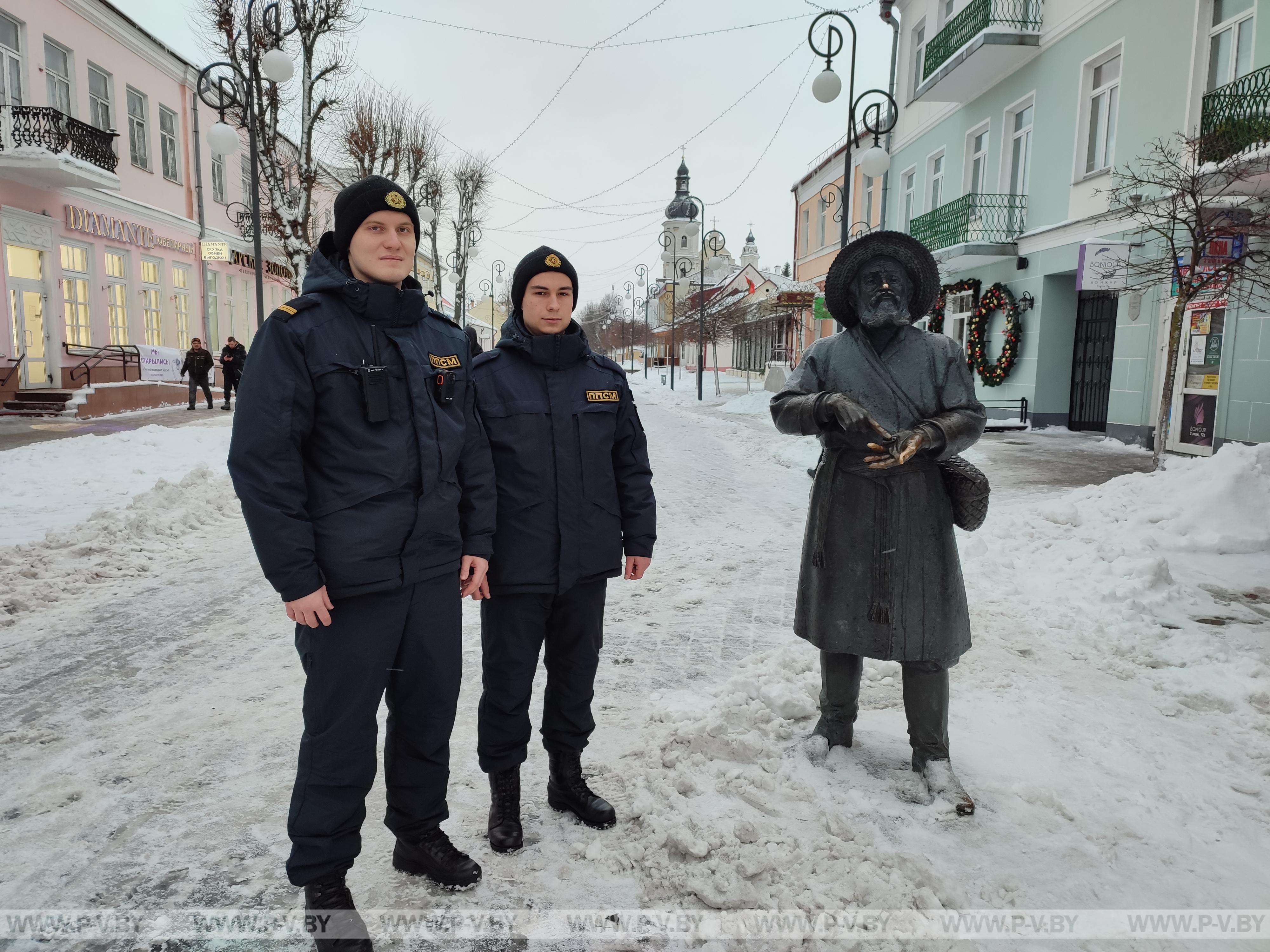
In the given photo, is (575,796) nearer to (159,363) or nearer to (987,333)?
(987,333)

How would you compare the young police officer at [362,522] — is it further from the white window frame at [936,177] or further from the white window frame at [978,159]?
the white window frame at [936,177]

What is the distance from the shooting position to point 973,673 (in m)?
4.11

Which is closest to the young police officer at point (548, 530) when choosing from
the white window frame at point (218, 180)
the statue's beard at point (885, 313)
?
the statue's beard at point (885, 313)

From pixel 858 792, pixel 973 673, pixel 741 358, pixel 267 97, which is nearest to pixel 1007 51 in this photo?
pixel 267 97

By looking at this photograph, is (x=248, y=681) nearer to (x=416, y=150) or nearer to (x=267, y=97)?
(x=267, y=97)

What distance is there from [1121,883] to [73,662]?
4.77 m

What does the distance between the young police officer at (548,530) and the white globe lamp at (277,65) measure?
35.9 ft

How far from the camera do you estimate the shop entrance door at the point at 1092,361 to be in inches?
603

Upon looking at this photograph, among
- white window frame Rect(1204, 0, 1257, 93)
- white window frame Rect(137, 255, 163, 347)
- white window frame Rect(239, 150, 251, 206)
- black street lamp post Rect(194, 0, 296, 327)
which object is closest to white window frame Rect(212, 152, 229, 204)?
white window frame Rect(239, 150, 251, 206)

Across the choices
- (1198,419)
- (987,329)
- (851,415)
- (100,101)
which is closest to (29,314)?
(100,101)

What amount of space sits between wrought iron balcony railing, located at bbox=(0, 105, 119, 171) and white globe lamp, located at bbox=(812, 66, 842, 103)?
50.7 ft

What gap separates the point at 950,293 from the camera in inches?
784

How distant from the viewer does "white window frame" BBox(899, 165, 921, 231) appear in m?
22.7

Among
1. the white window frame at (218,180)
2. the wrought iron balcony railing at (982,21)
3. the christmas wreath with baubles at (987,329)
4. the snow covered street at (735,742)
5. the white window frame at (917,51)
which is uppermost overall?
the white window frame at (917,51)
